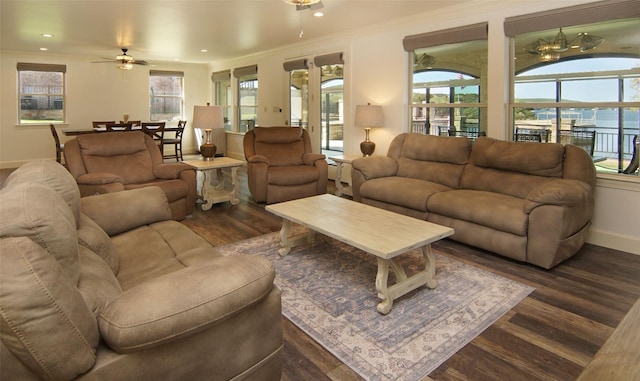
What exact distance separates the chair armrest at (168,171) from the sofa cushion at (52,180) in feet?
8.12

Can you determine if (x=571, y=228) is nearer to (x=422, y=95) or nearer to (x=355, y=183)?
(x=355, y=183)

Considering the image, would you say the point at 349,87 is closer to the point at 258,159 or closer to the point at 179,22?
the point at 258,159

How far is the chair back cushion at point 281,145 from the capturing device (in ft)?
18.3

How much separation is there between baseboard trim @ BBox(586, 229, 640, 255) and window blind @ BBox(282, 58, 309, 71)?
16.4ft

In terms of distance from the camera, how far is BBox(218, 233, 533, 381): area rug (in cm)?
203

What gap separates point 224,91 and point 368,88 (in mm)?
5396

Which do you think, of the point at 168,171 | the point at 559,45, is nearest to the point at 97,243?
the point at 168,171

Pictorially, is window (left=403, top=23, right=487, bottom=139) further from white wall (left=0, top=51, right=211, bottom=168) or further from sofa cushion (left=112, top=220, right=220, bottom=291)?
white wall (left=0, top=51, right=211, bottom=168)

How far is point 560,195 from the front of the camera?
296 cm

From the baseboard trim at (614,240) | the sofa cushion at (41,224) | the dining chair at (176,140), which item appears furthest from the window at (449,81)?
the dining chair at (176,140)

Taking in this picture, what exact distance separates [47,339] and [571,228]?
3356mm

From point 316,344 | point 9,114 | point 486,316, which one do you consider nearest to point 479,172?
point 486,316

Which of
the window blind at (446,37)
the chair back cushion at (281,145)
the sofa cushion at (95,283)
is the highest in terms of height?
the window blind at (446,37)

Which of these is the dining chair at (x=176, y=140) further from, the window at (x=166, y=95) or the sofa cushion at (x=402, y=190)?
the sofa cushion at (x=402, y=190)
